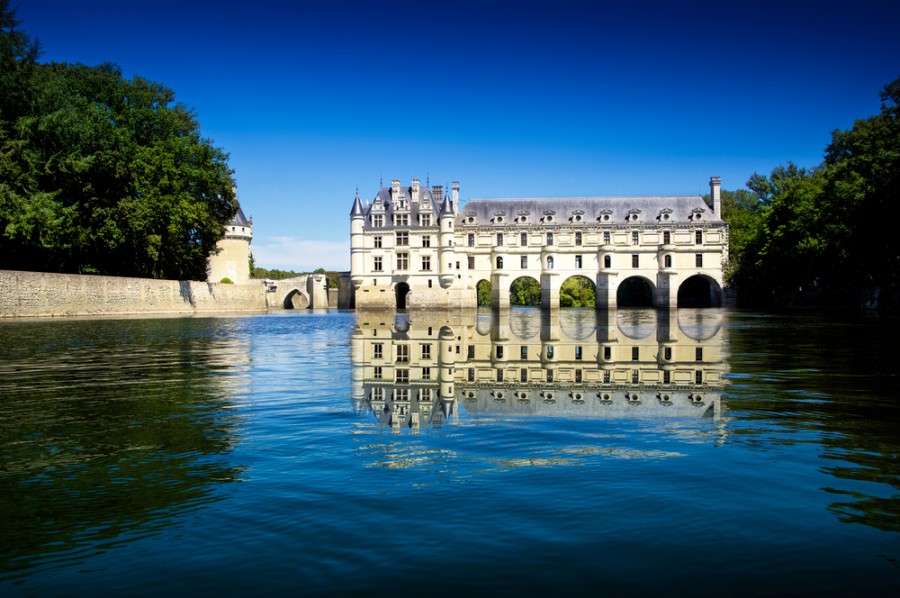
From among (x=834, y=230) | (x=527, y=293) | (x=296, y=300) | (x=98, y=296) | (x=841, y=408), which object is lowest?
(x=841, y=408)

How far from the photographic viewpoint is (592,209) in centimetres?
6562

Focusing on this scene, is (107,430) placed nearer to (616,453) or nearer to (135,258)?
(616,453)

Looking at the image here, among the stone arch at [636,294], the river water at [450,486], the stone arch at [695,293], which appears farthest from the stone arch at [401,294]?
the river water at [450,486]

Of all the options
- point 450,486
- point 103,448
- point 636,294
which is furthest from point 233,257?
point 450,486

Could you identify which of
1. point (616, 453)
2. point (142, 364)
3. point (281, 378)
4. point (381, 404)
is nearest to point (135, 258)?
point (142, 364)

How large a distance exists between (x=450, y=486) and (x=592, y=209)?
62.2 meters

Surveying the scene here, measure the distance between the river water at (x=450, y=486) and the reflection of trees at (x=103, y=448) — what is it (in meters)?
0.03

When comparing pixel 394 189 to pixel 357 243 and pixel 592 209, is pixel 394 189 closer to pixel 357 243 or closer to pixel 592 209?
pixel 357 243

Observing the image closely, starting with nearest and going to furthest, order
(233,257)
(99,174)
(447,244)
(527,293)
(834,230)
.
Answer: (99,174)
(834,230)
(447,244)
(233,257)
(527,293)

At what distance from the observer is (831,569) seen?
394cm

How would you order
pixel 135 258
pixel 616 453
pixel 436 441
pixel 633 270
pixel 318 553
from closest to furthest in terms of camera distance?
pixel 318 553
pixel 616 453
pixel 436 441
pixel 135 258
pixel 633 270

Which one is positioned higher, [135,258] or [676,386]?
[135,258]

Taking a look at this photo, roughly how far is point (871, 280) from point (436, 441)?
5233 cm

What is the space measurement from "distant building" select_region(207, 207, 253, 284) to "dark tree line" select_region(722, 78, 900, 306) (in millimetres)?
51750
